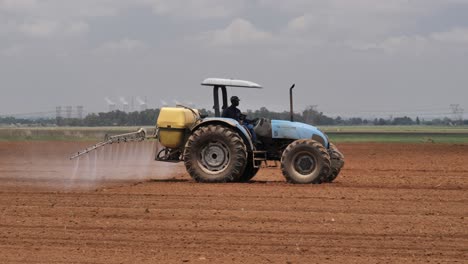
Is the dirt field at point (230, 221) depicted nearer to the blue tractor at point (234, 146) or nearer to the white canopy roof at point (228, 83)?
the blue tractor at point (234, 146)

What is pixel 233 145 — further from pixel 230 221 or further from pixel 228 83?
pixel 230 221

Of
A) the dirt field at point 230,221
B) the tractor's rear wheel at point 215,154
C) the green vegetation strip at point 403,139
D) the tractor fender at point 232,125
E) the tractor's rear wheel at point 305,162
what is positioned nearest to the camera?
the dirt field at point 230,221

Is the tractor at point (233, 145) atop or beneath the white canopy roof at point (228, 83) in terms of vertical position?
beneath

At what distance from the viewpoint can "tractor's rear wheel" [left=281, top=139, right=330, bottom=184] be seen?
1850 centimetres

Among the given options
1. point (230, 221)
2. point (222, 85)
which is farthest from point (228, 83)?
point (230, 221)

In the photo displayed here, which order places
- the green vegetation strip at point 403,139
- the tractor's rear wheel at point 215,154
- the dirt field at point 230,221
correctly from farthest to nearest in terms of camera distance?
1. the green vegetation strip at point 403,139
2. the tractor's rear wheel at point 215,154
3. the dirt field at point 230,221

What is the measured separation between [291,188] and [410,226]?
19.3 feet

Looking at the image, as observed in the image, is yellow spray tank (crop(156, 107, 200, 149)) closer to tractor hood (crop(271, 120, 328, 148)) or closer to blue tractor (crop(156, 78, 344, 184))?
blue tractor (crop(156, 78, 344, 184))

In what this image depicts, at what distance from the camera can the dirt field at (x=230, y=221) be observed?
998 cm

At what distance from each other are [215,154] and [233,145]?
1.83ft

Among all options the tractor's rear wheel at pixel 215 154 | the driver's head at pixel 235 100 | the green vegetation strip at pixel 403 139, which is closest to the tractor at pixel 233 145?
the tractor's rear wheel at pixel 215 154

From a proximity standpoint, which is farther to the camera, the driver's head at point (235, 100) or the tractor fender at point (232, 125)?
the driver's head at point (235, 100)

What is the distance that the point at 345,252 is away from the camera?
33.0ft

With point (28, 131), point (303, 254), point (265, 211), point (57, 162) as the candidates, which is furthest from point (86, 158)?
point (28, 131)
